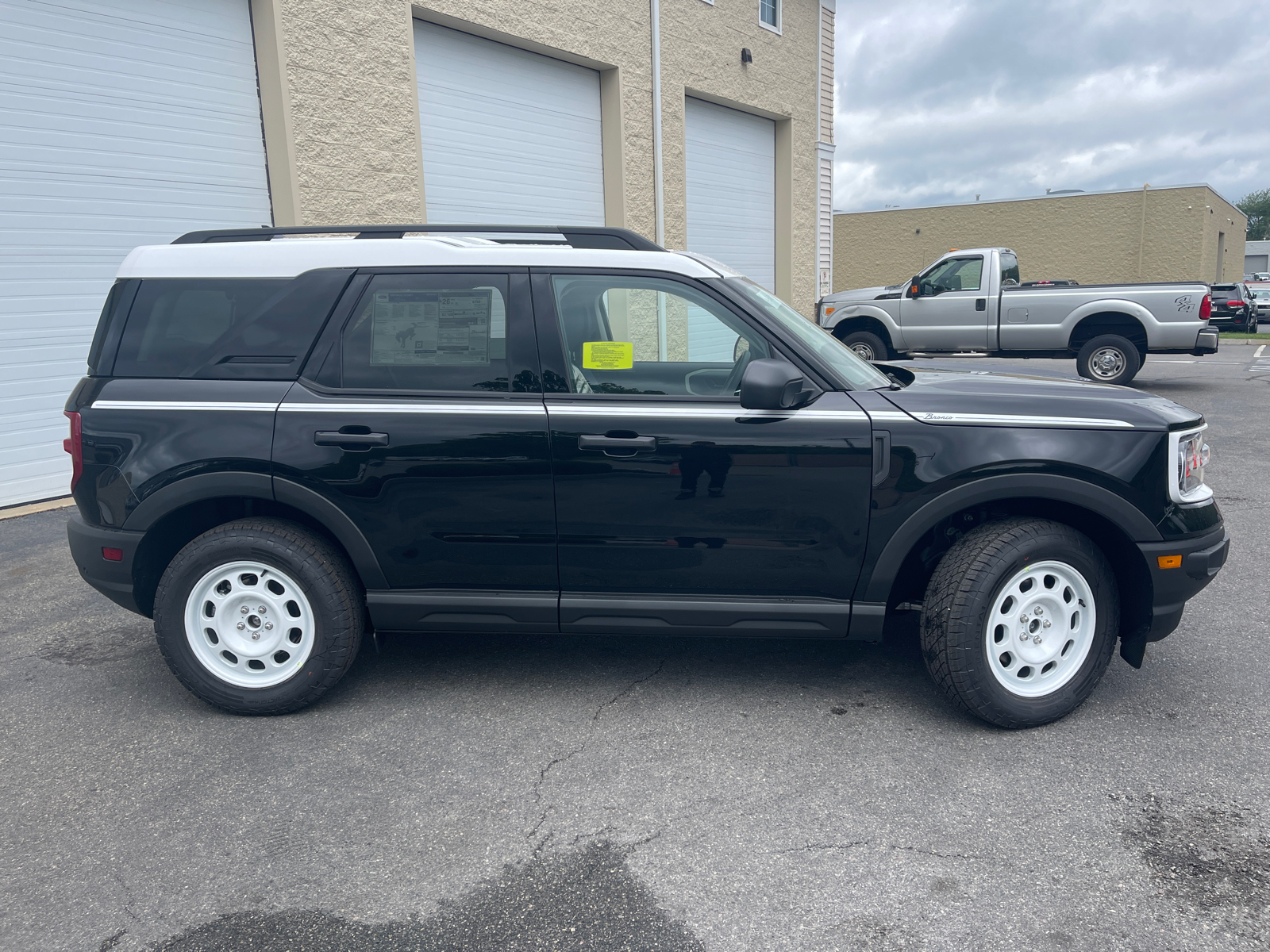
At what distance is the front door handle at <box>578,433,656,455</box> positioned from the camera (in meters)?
3.43

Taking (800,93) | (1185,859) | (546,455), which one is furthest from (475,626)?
(800,93)

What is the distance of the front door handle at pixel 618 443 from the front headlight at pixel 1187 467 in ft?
6.28

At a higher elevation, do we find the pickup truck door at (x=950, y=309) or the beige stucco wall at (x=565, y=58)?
the beige stucco wall at (x=565, y=58)

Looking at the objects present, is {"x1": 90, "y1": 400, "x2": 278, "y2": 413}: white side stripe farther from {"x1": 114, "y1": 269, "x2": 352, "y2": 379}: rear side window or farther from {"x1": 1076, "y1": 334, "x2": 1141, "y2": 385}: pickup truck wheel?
{"x1": 1076, "y1": 334, "x2": 1141, "y2": 385}: pickup truck wheel

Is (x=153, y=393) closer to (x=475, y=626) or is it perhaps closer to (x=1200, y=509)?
(x=475, y=626)

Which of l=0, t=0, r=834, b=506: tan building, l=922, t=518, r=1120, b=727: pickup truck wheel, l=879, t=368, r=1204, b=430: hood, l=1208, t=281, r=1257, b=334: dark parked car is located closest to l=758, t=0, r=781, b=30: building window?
l=0, t=0, r=834, b=506: tan building

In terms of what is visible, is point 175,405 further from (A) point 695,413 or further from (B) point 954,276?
(B) point 954,276

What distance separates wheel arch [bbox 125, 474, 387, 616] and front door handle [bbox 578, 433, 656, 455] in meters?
0.97

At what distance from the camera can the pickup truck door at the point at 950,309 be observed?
45.2 feet

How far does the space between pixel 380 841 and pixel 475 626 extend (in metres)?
1.02

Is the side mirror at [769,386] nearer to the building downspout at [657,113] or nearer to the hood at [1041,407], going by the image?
the hood at [1041,407]

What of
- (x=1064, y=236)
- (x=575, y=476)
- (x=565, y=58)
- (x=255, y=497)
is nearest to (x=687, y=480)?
(x=575, y=476)

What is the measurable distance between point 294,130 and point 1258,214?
395ft

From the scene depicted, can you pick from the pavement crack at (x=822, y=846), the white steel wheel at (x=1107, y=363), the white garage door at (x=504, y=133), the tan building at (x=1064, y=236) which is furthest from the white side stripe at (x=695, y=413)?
the tan building at (x=1064, y=236)
